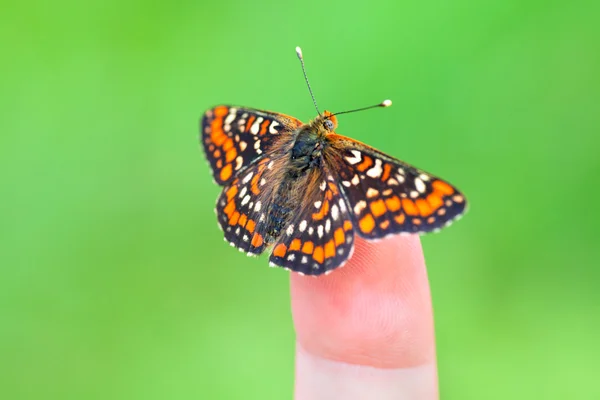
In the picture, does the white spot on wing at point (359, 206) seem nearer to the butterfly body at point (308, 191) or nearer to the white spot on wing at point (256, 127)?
the butterfly body at point (308, 191)

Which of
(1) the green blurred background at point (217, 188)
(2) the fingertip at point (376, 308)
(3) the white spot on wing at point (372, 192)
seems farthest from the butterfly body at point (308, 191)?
(1) the green blurred background at point (217, 188)

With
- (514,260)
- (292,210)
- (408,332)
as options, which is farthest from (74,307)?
(514,260)

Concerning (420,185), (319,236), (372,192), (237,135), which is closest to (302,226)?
(319,236)

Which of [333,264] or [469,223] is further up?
[469,223]

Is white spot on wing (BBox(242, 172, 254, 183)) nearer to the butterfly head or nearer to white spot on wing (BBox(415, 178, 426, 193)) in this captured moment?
the butterfly head

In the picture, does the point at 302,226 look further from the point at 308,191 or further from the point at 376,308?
the point at 376,308

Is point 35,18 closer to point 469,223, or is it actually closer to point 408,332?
point 469,223
